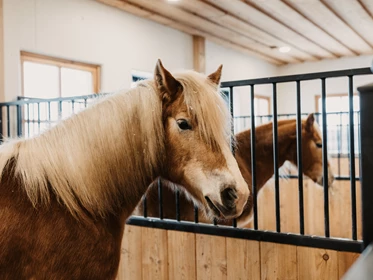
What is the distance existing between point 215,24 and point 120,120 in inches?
159

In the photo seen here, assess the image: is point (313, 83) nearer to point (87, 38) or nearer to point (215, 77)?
point (87, 38)

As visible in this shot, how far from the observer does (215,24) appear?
4.90 m

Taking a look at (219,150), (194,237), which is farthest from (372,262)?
(194,237)

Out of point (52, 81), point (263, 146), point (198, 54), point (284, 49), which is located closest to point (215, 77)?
point (263, 146)

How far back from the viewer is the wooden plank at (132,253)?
1961 millimetres

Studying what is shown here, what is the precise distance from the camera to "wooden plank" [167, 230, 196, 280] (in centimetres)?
178

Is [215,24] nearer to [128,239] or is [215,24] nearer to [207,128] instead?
[128,239]

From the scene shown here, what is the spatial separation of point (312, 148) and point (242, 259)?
4.43 feet

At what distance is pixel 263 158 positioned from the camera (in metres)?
2.54

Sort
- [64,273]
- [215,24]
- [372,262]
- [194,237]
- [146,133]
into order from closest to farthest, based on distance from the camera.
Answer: [372,262] → [64,273] → [146,133] → [194,237] → [215,24]

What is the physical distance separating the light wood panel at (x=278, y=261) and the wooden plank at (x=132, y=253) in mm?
678

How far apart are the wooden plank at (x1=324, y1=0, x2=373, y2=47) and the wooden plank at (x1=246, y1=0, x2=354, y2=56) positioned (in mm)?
385

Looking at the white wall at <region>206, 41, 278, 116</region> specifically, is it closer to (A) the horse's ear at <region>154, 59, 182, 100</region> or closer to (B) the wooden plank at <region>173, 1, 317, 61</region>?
(B) the wooden plank at <region>173, 1, 317, 61</region>

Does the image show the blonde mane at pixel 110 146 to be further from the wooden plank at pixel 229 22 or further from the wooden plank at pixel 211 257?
the wooden plank at pixel 229 22
